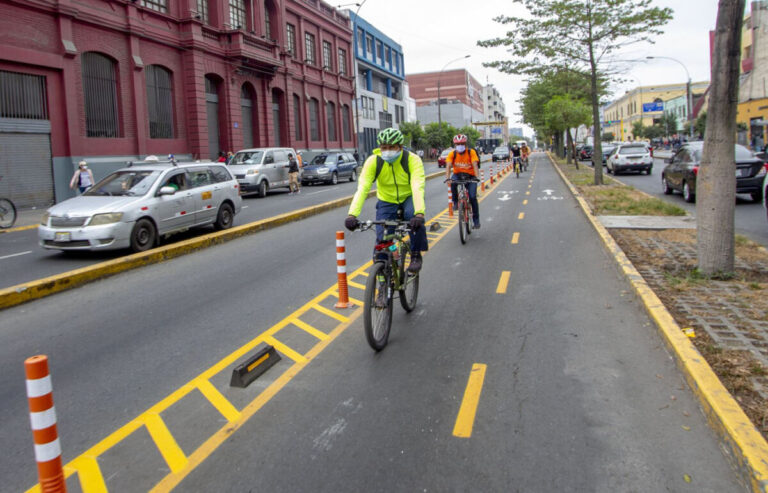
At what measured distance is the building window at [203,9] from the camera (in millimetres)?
29375

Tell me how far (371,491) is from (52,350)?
158 inches

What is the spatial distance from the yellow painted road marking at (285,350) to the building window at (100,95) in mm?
19792

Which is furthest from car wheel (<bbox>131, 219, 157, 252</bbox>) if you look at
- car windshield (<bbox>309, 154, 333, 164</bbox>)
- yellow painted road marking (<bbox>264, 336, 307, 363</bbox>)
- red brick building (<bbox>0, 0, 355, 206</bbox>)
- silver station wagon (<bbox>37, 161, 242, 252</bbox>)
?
car windshield (<bbox>309, 154, 333, 164</bbox>)

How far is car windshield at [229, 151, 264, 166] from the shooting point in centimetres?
2397

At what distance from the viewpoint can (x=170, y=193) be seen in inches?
436

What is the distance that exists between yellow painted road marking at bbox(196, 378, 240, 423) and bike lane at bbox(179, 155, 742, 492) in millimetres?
212

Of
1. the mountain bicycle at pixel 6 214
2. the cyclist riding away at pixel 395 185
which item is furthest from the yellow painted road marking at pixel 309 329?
the mountain bicycle at pixel 6 214

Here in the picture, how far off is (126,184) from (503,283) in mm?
7402

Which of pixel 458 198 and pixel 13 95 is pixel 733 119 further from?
pixel 13 95

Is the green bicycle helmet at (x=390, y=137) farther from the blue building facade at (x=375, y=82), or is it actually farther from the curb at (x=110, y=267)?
the blue building facade at (x=375, y=82)

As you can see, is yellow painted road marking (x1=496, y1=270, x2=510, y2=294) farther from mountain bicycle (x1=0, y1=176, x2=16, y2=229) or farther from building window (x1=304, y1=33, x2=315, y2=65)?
building window (x1=304, y1=33, x2=315, y2=65)

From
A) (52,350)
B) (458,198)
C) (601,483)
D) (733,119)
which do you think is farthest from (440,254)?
(601,483)

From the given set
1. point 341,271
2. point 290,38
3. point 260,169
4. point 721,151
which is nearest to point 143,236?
point 341,271

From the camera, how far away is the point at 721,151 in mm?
6988
